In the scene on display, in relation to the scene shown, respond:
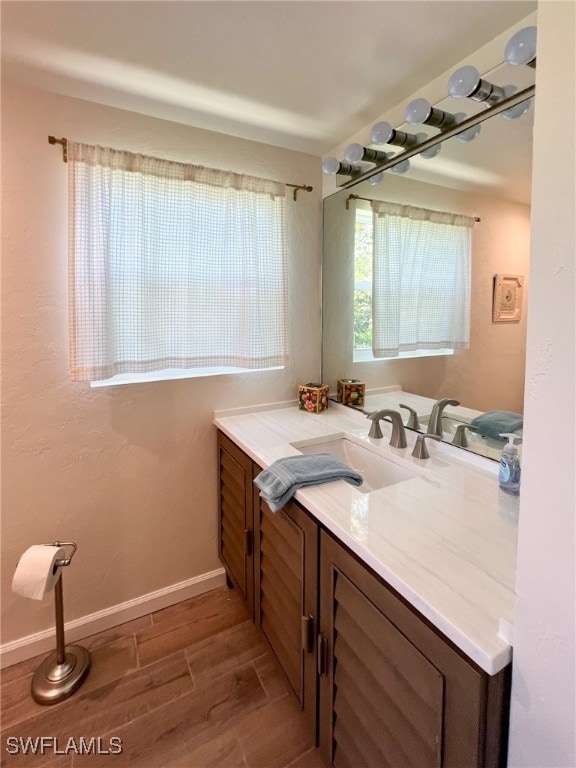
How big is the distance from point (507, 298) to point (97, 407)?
5.49 ft

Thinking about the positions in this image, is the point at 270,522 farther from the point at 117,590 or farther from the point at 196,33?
the point at 196,33

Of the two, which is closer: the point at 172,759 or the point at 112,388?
the point at 172,759

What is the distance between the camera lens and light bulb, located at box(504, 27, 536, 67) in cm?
99

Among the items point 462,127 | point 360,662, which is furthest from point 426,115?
point 360,662

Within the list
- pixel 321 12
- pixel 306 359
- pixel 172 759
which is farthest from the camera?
pixel 306 359

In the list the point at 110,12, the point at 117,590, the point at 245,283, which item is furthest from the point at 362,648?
the point at 110,12

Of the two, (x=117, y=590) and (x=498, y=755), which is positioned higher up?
(x=498, y=755)

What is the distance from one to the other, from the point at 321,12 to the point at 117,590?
7.77ft

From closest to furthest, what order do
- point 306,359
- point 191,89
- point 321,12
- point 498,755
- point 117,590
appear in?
point 498,755, point 321,12, point 191,89, point 117,590, point 306,359

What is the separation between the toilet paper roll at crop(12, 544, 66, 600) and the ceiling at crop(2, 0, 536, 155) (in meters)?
1.77

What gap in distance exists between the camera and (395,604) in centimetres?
78

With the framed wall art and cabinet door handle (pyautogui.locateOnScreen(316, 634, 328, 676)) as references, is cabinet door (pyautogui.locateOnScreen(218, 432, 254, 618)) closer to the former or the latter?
cabinet door handle (pyautogui.locateOnScreen(316, 634, 328, 676))

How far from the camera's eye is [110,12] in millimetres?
1097

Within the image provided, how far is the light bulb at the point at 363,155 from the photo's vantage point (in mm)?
1559
